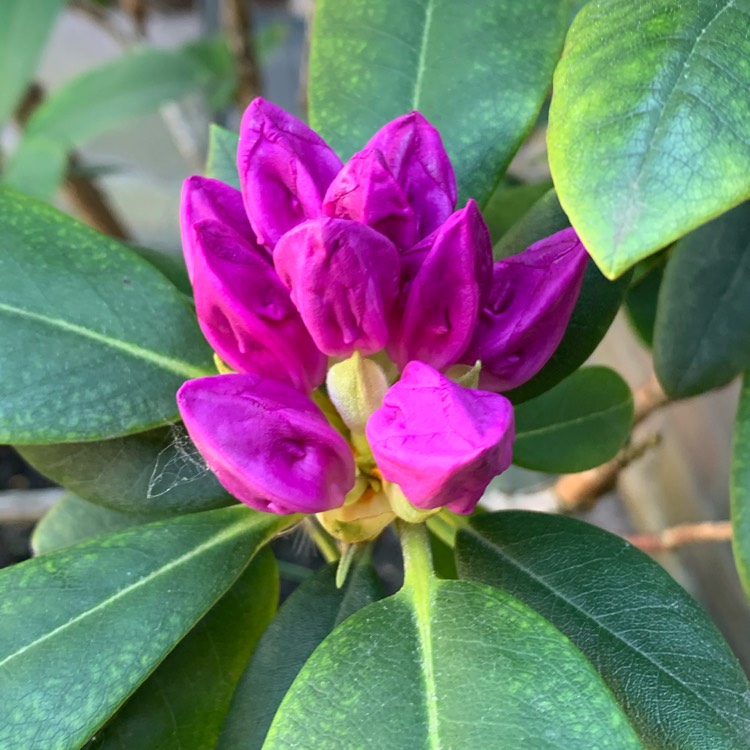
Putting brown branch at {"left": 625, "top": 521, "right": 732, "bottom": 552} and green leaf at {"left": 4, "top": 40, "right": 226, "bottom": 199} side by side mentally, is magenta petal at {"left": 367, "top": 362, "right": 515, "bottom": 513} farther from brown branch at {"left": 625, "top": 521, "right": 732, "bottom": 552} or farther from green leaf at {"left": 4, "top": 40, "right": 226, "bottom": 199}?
green leaf at {"left": 4, "top": 40, "right": 226, "bottom": 199}

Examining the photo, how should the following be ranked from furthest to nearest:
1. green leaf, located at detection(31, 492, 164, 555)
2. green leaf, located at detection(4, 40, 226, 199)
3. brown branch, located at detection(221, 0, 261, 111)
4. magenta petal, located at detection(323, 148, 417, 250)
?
green leaf, located at detection(4, 40, 226, 199)
brown branch, located at detection(221, 0, 261, 111)
green leaf, located at detection(31, 492, 164, 555)
magenta petal, located at detection(323, 148, 417, 250)

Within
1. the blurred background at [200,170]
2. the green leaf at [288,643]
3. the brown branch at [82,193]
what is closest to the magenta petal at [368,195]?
the green leaf at [288,643]

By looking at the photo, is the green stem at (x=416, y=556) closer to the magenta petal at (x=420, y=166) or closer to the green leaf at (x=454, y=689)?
the green leaf at (x=454, y=689)

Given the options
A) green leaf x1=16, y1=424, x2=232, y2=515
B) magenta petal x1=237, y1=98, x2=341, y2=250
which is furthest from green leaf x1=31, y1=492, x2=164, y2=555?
magenta petal x1=237, y1=98, x2=341, y2=250

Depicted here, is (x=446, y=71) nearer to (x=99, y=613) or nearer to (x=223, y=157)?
(x=223, y=157)

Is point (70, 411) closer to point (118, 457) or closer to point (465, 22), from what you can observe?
point (118, 457)
